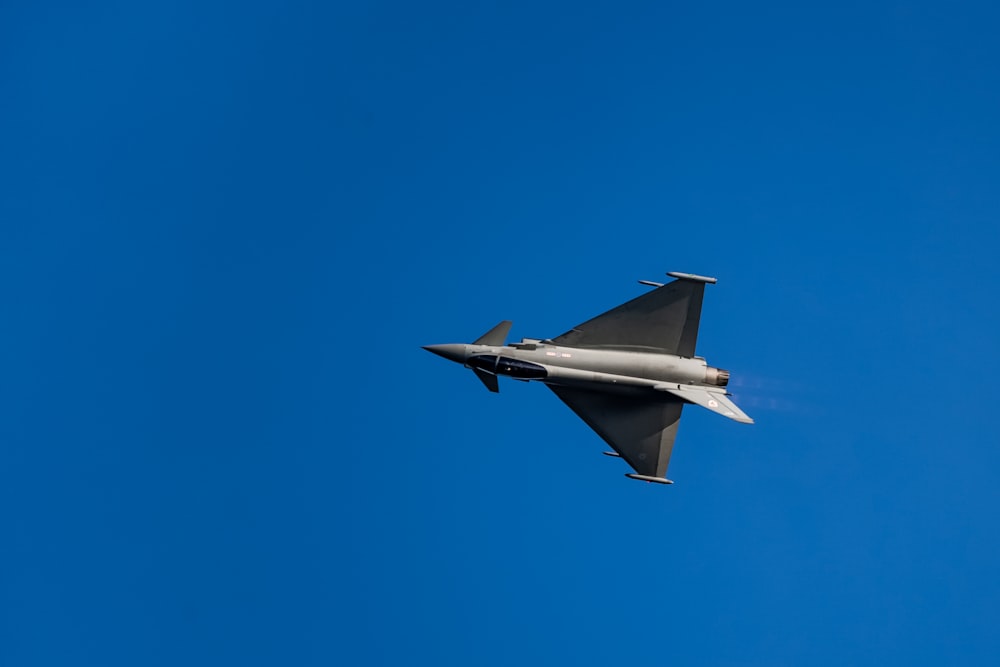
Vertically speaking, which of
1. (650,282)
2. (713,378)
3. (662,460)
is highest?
(650,282)

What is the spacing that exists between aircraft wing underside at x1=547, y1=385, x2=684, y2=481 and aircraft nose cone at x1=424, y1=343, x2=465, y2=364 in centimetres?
435

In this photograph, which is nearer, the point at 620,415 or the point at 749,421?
the point at 749,421

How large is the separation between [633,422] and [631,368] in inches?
120

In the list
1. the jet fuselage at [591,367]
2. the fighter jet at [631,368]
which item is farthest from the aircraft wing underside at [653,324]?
the jet fuselage at [591,367]

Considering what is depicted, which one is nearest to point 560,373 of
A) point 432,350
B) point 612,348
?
point 612,348

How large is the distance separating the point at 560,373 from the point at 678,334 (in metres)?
5.58

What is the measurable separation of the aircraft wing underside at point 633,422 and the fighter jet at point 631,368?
0.15ft

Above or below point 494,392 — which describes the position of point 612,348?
above

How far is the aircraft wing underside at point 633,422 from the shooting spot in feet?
145

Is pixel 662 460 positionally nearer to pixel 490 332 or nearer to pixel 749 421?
pixel 749 421

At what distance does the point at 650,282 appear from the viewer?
43.7 m

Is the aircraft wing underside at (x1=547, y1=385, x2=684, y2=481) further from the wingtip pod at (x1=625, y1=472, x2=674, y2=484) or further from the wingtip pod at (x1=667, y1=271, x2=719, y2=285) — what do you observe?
the wingtip pod at (x1=667, y1=271, x2=719, y2=285)

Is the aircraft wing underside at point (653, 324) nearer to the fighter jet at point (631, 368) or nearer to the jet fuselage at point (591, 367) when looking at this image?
the fighter jet at point (631, 368)

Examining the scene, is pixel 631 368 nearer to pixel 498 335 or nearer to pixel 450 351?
pixel 498 335
